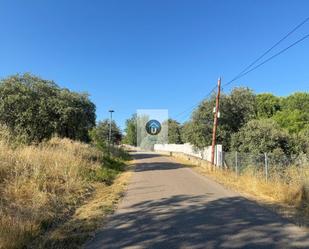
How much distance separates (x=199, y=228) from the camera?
23.4 ft

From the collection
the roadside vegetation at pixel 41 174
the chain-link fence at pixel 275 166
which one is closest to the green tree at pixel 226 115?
the chain-link fence at pixel 275 166

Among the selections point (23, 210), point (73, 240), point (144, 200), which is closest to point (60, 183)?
point (144, 200)

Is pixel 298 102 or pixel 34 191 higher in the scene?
pixel 298 102

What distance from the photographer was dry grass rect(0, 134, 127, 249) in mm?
6562

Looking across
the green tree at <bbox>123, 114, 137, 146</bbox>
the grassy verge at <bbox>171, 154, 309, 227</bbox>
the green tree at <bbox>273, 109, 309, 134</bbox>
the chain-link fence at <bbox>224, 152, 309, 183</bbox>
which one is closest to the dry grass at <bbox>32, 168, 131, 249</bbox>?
the grassy verge at <bbox>171, 154, 309, 227</bbox>

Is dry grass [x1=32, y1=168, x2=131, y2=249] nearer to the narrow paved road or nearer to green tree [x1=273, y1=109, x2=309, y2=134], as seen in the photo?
the narrow paved road

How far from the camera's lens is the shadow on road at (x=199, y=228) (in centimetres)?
613

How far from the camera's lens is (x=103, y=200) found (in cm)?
1083

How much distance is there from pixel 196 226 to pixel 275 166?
890 centimetres

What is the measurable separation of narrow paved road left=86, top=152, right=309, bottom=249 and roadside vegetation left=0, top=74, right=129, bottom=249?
63 centimetres

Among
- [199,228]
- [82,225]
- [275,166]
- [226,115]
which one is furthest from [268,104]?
[82,225]

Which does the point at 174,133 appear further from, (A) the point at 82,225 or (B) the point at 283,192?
(A) the point at 82,225

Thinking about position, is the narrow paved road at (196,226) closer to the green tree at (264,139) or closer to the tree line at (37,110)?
the tree line at (37,110)

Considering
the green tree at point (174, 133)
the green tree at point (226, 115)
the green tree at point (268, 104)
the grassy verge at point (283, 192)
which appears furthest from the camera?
the green tree at point (174, 133)
